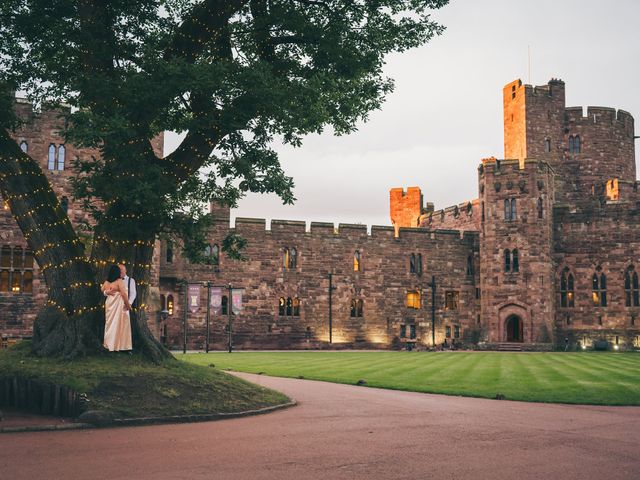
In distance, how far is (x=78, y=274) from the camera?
1303cm

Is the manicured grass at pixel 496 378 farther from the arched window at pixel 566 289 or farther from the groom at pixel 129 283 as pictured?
the arched window at pixel 566 289

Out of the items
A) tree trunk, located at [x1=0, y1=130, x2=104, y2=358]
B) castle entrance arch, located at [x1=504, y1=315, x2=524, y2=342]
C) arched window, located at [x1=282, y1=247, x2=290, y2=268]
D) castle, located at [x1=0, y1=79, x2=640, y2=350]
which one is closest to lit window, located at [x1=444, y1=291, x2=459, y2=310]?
castle, located at [x1=0, y1=79, x2=640, y2=350]

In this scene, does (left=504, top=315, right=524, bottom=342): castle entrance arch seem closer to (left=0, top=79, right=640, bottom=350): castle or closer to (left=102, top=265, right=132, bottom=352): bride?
(left=0, top=79, right=640, bottom=350): castle

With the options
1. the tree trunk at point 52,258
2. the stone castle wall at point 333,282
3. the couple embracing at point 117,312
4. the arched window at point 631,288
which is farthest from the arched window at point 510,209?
the couple embracing at point 117,312

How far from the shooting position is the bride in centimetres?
1252

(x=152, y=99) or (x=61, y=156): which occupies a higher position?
(x=61, y=156)

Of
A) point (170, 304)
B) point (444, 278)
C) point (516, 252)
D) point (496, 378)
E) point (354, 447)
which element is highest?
point (516, 252)

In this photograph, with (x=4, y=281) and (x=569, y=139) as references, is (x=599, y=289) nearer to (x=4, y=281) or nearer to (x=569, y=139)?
(x=569, y=139)

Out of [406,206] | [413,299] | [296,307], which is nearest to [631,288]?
[413,299]

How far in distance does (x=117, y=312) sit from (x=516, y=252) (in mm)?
34750

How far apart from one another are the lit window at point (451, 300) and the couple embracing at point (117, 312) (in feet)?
117

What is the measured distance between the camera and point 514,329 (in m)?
44.3

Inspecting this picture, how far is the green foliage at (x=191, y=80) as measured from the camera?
12203 millimetres

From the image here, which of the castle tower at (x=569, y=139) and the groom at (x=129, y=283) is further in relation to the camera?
the castle tower at (x=569, y=139)
